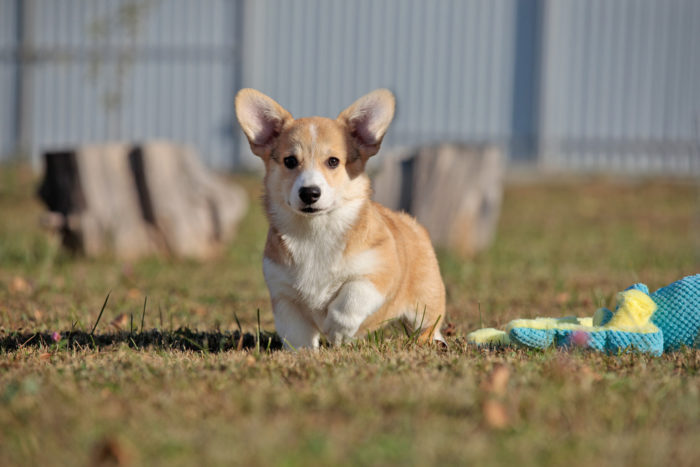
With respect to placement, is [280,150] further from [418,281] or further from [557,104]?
[557,104]

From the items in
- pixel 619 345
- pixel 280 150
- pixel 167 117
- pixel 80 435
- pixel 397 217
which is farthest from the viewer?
pixel 167 117

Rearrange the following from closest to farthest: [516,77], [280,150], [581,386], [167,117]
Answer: [581,386], [280,150], [516,77], [167,117]

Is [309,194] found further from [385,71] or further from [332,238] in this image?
[385,71]

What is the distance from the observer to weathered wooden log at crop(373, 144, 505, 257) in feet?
22.4

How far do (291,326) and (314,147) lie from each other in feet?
2.30

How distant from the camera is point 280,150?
3238 mm

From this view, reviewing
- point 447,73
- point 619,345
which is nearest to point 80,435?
point 619,345

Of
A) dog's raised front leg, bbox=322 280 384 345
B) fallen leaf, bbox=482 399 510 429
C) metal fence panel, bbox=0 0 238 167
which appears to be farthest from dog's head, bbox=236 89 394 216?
metal fence panel, bbox=0 0 238 167

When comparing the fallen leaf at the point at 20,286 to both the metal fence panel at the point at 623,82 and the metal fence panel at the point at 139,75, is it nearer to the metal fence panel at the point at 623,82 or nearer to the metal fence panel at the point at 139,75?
the metal fence panel at the point at 139,75

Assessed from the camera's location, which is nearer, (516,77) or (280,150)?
(280,150)

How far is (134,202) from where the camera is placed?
21.5ft

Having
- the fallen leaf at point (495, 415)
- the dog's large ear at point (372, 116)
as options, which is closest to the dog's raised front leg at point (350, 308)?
the dog's large ear at point (372, 116)

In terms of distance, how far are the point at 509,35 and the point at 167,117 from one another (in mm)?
5087

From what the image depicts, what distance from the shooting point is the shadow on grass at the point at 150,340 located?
3.12 m
